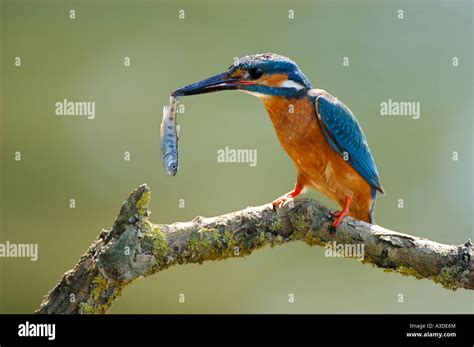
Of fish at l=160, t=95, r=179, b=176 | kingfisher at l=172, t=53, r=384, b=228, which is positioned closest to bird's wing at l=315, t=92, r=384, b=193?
kingfisher at l=172, t=53, r=384, b=228

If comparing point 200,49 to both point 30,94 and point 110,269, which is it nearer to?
point 30,94

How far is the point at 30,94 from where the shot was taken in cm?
959

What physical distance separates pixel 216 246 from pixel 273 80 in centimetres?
125

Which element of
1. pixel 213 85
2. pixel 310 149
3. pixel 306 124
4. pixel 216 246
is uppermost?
pixel 213 85

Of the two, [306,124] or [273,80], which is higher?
[273,80]

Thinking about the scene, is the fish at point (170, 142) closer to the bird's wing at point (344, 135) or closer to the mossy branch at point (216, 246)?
the mossy branch at point (216, 246)

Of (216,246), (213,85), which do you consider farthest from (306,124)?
(216,246)

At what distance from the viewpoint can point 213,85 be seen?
426 cm

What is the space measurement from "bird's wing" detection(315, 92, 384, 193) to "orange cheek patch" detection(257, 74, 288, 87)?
0.85 ft

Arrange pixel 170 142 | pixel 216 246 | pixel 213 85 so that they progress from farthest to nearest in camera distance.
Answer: pixel 213 85, pixel 170 142, pixel 216 246

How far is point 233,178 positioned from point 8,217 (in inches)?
104

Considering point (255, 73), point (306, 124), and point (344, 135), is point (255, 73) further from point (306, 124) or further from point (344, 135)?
point (344, 135)

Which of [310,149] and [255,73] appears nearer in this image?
[255,73]
